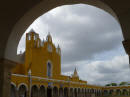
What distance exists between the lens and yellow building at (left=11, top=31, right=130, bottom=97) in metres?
18.4

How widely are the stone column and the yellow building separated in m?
14.6

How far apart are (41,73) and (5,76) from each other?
760 inches

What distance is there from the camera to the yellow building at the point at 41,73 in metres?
18.4

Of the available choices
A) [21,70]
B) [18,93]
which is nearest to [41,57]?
[21,70]

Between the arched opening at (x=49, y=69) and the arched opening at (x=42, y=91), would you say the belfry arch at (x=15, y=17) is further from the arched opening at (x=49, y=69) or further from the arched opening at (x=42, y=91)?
the arched opening at (x=49, y=69)

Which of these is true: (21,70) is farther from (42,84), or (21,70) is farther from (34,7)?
(34,7)

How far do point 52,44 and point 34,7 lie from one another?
73.5 feet

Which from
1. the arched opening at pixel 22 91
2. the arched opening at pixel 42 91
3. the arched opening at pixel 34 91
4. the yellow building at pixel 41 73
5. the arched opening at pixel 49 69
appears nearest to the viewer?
the arched opening at pixel 22 91

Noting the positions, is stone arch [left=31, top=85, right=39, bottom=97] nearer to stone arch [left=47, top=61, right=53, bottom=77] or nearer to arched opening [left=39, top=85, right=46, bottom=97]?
arched opening [left=39, top=85, right=46, bottom=97]

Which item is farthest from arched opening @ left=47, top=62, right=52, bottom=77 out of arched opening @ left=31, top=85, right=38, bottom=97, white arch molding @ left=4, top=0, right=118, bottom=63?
white arch molding @ left=4, top=0, right=118, bottom=63

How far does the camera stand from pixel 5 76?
9.48ft

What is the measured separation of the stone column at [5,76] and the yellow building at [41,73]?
14.6m

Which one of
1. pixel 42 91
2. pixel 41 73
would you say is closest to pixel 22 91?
pixel 42 91

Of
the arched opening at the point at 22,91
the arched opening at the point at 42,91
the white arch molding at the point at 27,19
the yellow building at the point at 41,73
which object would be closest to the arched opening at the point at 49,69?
the yellow building at the point at 41,73
